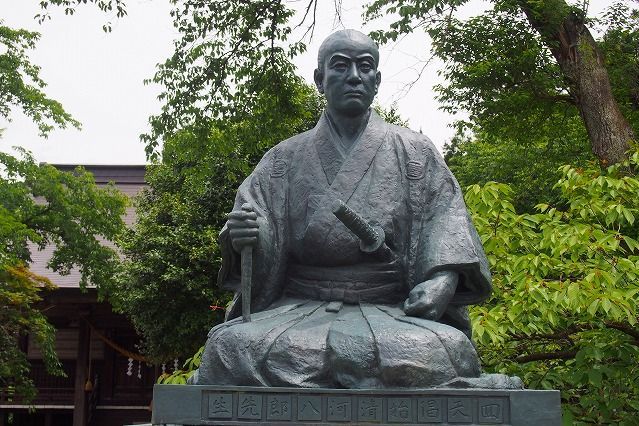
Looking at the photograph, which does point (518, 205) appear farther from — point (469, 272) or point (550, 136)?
point (469, 272)

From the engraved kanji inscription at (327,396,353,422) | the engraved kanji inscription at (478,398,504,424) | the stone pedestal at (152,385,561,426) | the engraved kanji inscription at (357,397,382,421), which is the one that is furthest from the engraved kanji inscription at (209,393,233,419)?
the engraved kanji inscription at (478,398,504,424)

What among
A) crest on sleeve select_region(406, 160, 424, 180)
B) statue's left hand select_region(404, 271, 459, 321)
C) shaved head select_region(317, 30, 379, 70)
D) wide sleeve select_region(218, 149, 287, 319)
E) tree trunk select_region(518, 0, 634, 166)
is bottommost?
statue's left hand select_region(404, 271, 459, 321)

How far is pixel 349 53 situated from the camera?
475 cm

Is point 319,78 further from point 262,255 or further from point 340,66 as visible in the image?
point 262,255

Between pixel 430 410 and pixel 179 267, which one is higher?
pixel 179 267

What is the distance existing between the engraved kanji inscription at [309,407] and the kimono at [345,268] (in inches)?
4.1

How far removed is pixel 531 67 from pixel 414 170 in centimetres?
882

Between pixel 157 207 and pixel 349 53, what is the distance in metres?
12.7

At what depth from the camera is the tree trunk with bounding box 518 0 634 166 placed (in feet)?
38.1

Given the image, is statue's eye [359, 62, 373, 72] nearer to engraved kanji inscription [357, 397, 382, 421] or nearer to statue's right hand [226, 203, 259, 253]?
statue's right hand [226, 203, 259, 253]

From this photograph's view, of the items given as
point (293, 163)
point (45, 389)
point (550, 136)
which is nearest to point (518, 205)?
point (550, 136)

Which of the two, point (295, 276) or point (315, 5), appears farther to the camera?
point (315, 5)

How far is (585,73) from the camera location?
1222 cm

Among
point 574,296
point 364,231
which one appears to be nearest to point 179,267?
point 574,296
